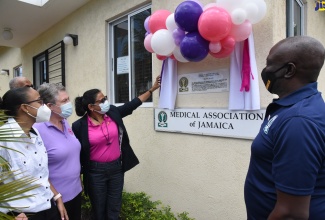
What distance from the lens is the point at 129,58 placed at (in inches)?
158

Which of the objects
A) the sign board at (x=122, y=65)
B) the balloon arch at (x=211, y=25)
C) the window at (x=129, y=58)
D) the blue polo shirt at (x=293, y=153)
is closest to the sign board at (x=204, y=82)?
the balloon arch at (x=211, y=25)

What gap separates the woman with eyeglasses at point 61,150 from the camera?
2.20m

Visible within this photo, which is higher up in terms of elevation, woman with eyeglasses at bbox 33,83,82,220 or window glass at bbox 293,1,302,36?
window glass at bbox 293,1,302,36

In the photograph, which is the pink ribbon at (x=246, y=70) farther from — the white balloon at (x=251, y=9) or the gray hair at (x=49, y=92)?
the gray hair at (x=49, y=92)

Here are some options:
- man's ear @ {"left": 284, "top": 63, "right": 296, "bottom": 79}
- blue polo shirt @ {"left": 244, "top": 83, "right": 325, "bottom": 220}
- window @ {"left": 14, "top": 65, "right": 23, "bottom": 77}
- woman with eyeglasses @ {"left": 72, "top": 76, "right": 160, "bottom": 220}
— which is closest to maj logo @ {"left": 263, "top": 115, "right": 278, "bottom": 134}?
blue polo shirt @ {"left": 244, "top": 83, "right": 325, "bottom": 220}

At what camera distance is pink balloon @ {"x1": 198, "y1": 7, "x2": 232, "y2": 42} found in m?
2.07

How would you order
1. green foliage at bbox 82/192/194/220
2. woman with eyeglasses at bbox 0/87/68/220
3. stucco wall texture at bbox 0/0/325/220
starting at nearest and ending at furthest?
woman with eyeglasses at bbox 0/87/68/220, stucco wall texture at bbox 0/0/325/220, green foliage at bbox 82/192/194/220

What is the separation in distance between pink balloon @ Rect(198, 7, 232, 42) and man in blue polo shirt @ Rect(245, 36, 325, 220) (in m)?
0.88

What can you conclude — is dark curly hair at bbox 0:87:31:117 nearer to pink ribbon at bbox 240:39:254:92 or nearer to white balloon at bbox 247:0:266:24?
pink ribbon at bbox 240:39:254:92

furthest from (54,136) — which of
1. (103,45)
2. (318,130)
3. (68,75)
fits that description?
(68,75)

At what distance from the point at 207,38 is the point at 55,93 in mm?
1525

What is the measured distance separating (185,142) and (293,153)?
6.84 ft

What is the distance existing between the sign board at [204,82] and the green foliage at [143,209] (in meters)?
1.45

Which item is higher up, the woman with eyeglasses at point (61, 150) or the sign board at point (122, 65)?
the sign board at point (122, 65)
